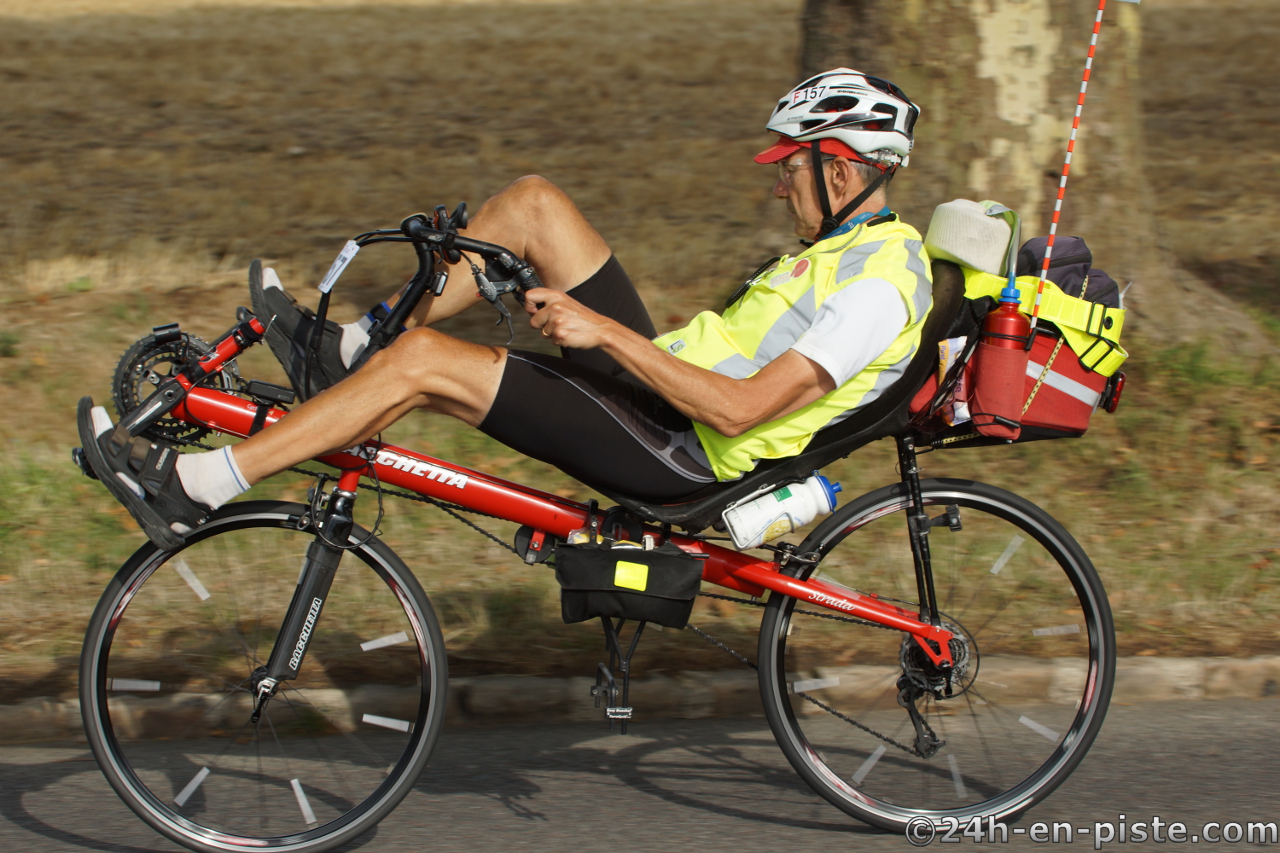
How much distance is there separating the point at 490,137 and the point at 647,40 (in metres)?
7.24

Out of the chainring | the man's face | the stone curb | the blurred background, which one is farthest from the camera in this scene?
the blurred background

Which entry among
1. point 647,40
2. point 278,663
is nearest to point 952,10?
point 278,663

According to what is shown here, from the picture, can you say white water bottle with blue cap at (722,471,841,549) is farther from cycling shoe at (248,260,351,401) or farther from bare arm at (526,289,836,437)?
cycling shoe at (248,260,351,401)

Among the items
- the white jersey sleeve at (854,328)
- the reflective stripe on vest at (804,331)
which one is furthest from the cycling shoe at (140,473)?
the white jersey sleeve at (854,328)

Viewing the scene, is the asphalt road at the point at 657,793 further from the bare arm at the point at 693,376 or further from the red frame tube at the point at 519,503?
the bare arm at the point at 693,376

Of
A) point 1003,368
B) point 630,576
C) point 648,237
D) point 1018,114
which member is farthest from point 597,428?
point 648,237

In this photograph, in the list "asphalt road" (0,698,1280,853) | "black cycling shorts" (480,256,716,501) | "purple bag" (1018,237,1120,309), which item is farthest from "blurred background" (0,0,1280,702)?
"purple bag" (1018,237,1120,309)

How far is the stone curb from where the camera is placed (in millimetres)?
4156

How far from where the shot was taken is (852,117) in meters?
3.65

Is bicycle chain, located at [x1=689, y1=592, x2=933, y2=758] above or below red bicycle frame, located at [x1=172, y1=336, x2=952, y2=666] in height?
below

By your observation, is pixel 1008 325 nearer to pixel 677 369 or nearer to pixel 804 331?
pixel 804 331

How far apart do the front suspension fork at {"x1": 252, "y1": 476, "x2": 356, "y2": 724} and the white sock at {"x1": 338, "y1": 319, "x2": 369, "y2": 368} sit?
39cm

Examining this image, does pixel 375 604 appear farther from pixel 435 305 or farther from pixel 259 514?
pixel 435 305

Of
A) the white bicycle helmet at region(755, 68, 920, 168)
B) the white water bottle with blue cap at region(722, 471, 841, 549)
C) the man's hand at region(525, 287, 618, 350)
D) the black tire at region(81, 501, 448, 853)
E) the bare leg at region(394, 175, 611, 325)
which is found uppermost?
the white bicycle helmet at region(755, 68, 920, 168)
